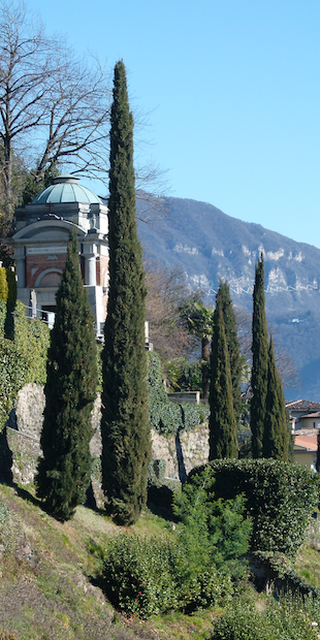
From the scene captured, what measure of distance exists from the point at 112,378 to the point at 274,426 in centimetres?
1052

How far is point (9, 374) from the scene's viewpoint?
14.1m

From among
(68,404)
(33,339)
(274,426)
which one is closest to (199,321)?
(274,426)

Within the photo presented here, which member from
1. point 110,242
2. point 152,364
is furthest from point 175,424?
point 110,242

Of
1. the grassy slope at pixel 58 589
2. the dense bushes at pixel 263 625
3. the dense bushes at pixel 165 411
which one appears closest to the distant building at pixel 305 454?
the dense bushes at pixel 165 411

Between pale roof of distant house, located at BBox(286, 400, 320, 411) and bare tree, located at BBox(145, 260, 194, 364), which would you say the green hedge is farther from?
pale roof of distant house, located at BBox(286, 400, 320, 411)

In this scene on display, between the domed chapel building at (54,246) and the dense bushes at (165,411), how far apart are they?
293 centimetres

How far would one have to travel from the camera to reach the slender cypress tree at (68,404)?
16.3 meters

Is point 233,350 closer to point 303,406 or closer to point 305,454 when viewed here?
point 305,454

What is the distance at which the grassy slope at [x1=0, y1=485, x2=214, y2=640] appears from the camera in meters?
11.4

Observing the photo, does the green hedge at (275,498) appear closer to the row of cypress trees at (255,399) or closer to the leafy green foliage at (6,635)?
the row of cypress trees at (255,399)

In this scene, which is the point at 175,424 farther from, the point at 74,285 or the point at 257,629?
the point at 257,629

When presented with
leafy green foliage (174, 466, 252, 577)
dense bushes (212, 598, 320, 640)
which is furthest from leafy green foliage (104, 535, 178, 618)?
leafy green foliage (174, 466, 252, 577)

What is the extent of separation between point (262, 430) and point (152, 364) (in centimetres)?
528

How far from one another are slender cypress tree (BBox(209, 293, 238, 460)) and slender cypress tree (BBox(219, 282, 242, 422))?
542 centimetres
